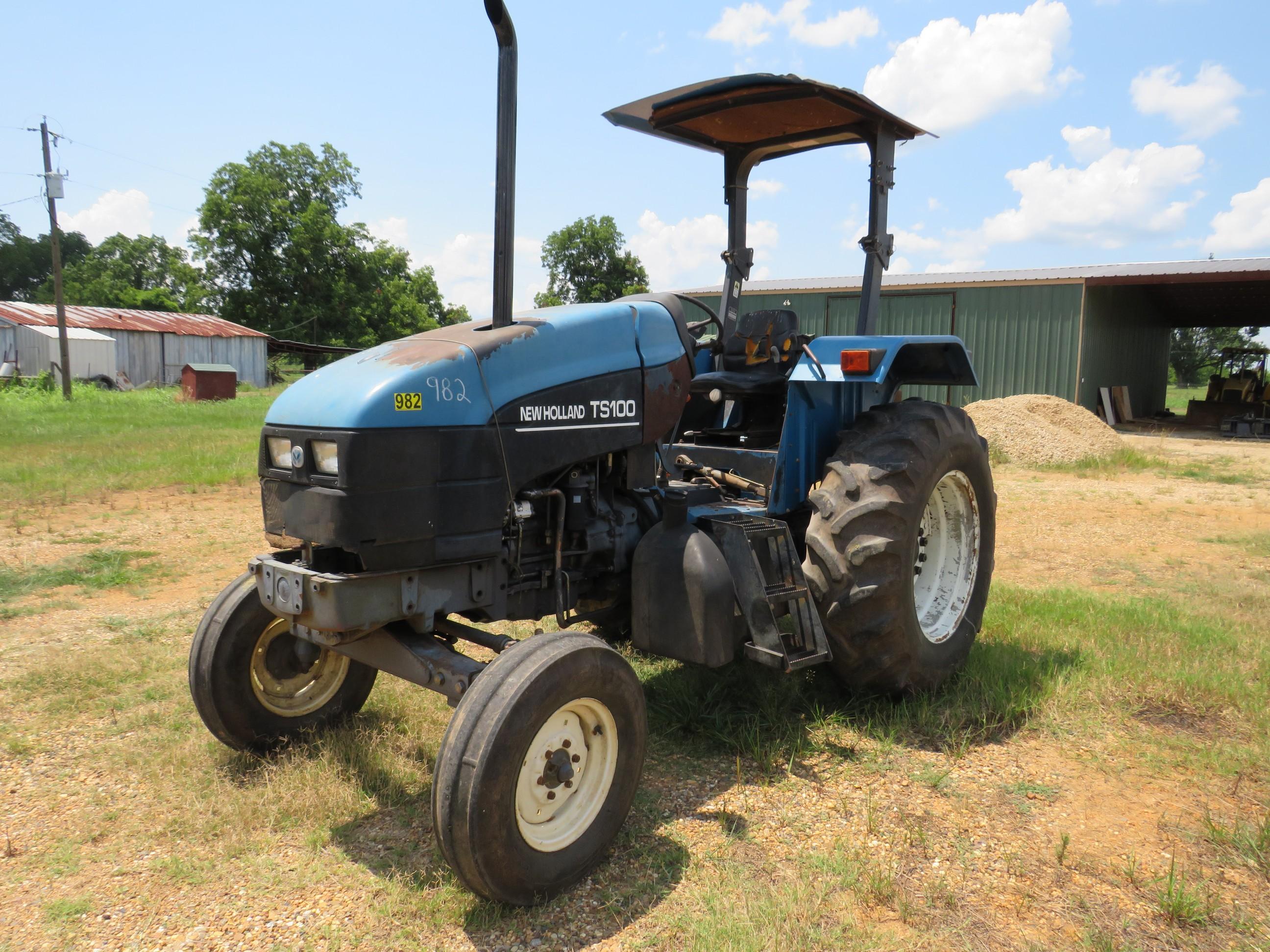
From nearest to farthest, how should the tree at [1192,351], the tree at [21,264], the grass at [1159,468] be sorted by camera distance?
the grass at [1159,468]
the tree at [1192,351]
the tree at [21,264]

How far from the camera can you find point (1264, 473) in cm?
1193

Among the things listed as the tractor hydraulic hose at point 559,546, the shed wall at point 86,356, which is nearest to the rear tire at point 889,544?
the tractor hydraulic hose at point 559,546

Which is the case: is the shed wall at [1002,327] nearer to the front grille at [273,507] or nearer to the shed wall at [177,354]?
the front grille at [273,507]

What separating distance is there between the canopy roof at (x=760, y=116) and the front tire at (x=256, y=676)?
2.73 m

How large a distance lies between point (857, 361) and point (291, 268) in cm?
4143

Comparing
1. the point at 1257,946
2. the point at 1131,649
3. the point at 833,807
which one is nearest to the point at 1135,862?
the point at 1257,946

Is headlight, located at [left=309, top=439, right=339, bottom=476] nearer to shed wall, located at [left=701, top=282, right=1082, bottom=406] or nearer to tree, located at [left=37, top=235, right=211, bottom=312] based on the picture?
shed wall, located at [left=701, top=282, right=1082, bottom=406]

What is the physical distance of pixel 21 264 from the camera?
61.6 metres

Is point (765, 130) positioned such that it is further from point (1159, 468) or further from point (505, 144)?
point (1159, 468)

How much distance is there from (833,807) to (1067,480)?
941 cm

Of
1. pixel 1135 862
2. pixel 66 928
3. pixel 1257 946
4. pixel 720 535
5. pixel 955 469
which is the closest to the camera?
pixel 1257 946

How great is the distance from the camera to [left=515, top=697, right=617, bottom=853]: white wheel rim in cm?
259

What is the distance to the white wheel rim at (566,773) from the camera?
2586mm

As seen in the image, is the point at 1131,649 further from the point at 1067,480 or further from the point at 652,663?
the point at 1067,480
